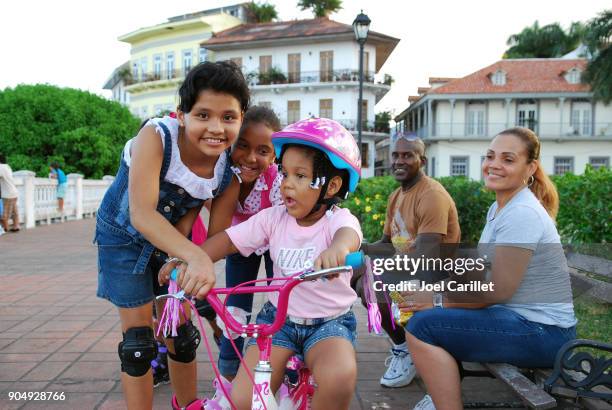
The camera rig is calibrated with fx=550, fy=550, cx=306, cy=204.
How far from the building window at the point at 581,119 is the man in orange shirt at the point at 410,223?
39527 mm

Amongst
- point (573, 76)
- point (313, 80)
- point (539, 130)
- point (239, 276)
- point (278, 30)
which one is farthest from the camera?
point (278, 30)

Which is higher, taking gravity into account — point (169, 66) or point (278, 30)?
point (278, 30)

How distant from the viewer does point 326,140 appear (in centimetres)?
199

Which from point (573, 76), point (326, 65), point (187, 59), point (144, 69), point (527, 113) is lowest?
point (527, 113)

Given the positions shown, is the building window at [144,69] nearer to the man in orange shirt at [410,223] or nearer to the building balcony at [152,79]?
the building balcony at [152,79]

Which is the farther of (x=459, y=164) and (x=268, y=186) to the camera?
(x=459, y=164)

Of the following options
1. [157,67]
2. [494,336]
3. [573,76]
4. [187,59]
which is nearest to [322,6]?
[187,59]

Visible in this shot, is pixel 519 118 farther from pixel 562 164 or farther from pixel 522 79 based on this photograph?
pixel 562 164

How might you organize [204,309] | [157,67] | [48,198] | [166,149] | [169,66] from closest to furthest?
1. [166,149]
2. [204,309]
3. [48,198]
4. [169,66]
5. [157,67]

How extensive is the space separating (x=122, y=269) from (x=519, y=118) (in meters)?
41.0

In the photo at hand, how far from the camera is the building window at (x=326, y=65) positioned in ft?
126

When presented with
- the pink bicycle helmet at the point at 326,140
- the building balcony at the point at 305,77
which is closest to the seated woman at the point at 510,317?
the pink bicycle helmet at the point at 326,140

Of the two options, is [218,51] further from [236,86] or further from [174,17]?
[236,86]

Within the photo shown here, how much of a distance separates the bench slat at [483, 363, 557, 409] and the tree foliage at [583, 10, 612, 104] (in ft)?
108
